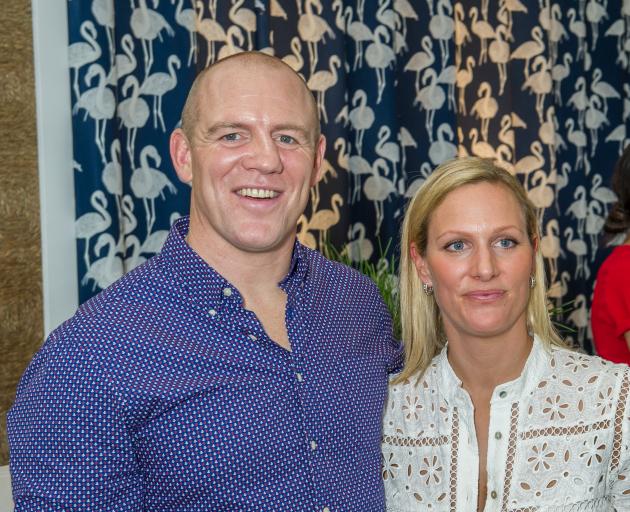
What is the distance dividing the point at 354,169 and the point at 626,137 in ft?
6.13

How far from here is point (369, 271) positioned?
11.3 feet

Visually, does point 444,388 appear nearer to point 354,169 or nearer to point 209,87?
point 209,87

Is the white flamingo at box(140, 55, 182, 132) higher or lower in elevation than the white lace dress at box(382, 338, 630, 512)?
higher

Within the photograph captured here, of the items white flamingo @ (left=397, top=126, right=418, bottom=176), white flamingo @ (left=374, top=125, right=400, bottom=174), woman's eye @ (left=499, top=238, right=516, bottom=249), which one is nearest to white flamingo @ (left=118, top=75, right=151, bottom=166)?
white flamingo @ (left=374, top=125, right=400, bottom=174)

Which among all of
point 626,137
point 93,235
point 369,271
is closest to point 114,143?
point 93,235

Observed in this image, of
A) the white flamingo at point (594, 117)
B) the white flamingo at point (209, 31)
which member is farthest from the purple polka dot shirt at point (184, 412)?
the white flamingo at point (594, 117)

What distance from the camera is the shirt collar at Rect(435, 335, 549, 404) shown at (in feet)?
5.63

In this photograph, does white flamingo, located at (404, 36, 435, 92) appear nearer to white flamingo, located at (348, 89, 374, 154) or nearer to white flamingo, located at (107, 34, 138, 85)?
white flamingo, located at (348, 89, 374, 154)

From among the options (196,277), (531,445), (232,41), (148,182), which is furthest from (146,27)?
(531,445)

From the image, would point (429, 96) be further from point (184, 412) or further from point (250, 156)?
point (184, 412)

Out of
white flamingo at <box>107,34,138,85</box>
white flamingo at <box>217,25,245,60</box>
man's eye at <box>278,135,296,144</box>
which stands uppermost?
white flamingo at <box>217,25,245,60</box>

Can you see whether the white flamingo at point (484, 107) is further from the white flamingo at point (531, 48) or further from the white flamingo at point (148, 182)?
the white flamingo at point (148, 182)

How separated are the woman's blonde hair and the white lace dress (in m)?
0.09

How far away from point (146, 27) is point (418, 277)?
79.9 inches
